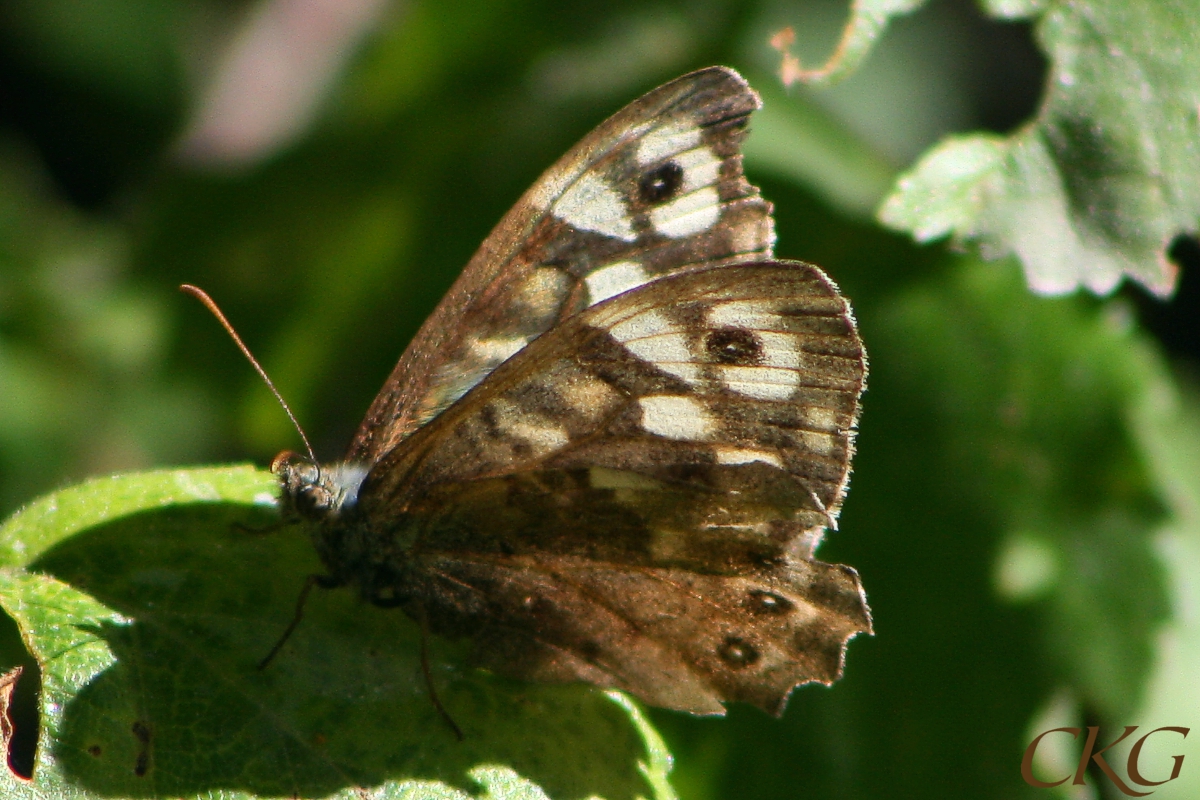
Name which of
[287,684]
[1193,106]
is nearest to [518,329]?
[287,684]

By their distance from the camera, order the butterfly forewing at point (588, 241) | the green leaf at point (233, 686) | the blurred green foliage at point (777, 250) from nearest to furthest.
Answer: the green leaf at point (233, 686) → the butterfly forewing at point (588, 241) → the blurred green foliage at point (777, 250)

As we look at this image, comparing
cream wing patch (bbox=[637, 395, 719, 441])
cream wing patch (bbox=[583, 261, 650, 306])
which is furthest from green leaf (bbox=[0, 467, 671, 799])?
cream wing patch (bbox=[583, 261, 650, 306])

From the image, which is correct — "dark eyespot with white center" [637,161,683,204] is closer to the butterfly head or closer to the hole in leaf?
the butterfly head

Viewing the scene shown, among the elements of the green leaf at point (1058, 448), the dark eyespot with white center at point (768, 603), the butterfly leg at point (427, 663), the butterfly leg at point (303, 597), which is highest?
the butterfly leg at point (303, 597)

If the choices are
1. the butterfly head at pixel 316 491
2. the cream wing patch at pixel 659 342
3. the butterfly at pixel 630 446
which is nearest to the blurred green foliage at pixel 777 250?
the butterfly head at pixel 316 491

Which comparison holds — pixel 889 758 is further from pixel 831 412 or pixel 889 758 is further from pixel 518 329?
pixel 518 329

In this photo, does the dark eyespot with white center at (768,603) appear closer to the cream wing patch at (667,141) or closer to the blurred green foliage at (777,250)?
the blurred green foliage at (777,250)

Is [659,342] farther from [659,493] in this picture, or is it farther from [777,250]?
[777,250]
